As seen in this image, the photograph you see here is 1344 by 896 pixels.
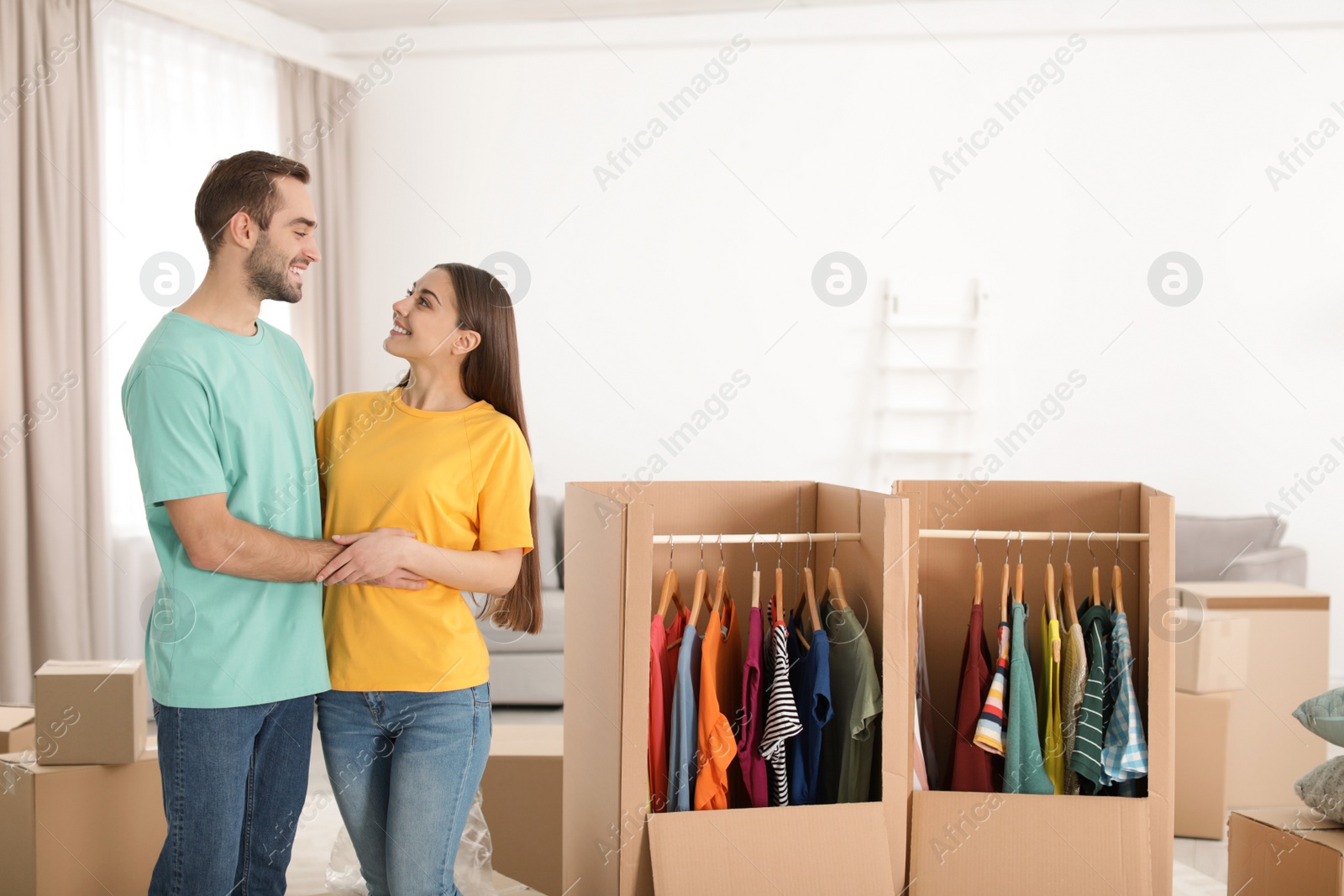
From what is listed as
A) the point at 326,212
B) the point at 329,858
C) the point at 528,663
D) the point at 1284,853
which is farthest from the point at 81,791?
the point at 326,212

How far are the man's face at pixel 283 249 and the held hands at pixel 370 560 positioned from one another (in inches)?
14.1

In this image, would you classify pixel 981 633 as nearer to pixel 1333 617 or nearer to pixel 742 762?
pixel 742 762

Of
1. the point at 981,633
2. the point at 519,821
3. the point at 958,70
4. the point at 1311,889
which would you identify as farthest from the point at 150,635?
the point at 958,70

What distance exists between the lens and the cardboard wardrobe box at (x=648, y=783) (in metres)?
1.70

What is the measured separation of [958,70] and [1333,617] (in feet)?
9.43

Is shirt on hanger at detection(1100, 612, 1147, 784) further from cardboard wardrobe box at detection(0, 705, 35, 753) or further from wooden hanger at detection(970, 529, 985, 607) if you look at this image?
cardboard wardrobe box at detection(0, 705, 35, 753)

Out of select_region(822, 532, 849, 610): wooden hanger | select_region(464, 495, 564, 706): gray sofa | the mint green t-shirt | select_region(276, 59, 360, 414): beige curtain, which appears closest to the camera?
the mint green t-shirt

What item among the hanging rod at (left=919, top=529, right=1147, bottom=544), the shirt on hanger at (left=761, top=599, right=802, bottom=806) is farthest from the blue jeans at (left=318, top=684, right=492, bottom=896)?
the hanging rod at (left=919, top=529, right=1147, bottom=544)

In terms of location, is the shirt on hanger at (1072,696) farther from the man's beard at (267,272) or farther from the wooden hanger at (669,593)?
the man's beard at (267,272)

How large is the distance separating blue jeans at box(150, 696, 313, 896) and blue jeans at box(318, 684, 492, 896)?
75 mm

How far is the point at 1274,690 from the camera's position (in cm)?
283

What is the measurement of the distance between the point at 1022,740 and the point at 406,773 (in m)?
1.15

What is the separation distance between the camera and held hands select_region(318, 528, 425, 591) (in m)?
1.40

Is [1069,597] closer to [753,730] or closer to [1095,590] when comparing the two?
[1095,590]
